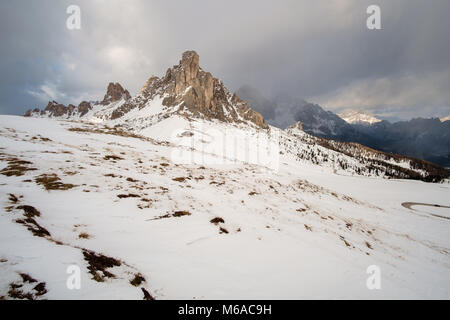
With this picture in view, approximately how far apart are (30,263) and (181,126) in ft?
277

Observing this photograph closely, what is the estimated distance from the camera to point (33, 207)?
7.62m

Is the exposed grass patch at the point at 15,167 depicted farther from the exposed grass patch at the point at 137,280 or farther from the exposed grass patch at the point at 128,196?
the exposed grass patch at the point at 137,280

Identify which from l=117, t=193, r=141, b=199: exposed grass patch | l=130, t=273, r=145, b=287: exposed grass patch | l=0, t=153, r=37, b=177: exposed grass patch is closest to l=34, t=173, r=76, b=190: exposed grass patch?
l=0, t=153, r=37, b=177: exposed grass patch

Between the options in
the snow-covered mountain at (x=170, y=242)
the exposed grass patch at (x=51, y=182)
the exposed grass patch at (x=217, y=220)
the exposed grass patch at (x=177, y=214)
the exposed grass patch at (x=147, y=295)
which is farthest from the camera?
the exposed grass patch at (x=217, y=220)

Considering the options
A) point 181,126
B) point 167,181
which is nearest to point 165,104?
point 181,126

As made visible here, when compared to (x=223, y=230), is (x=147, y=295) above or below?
below

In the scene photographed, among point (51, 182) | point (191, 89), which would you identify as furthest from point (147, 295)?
point (191, 89)

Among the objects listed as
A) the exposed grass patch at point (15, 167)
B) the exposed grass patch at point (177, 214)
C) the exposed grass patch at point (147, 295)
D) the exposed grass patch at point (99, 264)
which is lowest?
the exposed grass patch at point (147, 295)

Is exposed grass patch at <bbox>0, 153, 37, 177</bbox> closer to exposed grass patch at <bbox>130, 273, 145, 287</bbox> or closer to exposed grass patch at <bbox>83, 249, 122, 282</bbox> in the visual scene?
exposed grass patch at <bbox>83, 249, 122, 282</bbox>

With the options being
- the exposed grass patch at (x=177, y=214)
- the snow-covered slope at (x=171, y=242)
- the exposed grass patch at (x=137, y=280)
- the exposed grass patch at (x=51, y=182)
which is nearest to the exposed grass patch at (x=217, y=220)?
the snow-covered slope at (x=171, y=242)

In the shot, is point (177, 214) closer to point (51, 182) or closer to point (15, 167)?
point (51, 182)

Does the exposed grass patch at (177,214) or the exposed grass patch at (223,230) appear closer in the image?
the exposed grass patch at (223,230)

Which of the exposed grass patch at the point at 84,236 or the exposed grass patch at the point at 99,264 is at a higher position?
the exposed grass patch at the point at 84,236
